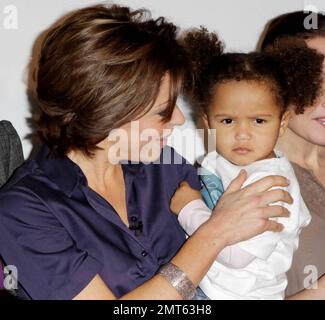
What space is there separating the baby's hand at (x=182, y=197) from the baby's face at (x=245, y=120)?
5.6 inches

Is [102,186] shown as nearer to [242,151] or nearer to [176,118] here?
[176,118]

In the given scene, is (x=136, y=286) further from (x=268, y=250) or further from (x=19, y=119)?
(x=19, y=119)

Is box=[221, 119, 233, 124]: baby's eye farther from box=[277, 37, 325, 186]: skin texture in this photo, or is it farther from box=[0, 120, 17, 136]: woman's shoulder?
box=[0, 120, 17, 136]: woman's shoulder

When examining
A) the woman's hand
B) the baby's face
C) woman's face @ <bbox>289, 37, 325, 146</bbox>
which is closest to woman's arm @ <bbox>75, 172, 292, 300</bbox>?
the woman's hand

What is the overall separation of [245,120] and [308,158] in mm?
437

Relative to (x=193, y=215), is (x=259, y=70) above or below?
above

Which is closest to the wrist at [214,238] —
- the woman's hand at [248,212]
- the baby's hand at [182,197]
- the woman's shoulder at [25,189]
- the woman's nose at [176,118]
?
the woman's hand at [248,212]

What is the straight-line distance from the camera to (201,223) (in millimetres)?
1455

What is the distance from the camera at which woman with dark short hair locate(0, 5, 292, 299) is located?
133 centimetres

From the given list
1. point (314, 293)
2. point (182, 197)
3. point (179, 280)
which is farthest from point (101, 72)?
point (314, 293)

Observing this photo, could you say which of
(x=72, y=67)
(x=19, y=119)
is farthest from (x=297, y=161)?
(x=19, y=119)

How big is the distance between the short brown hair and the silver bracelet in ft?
1.22

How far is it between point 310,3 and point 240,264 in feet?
4.12

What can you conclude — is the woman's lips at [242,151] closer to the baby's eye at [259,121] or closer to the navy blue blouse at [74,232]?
the baby's eye at [259,121]
